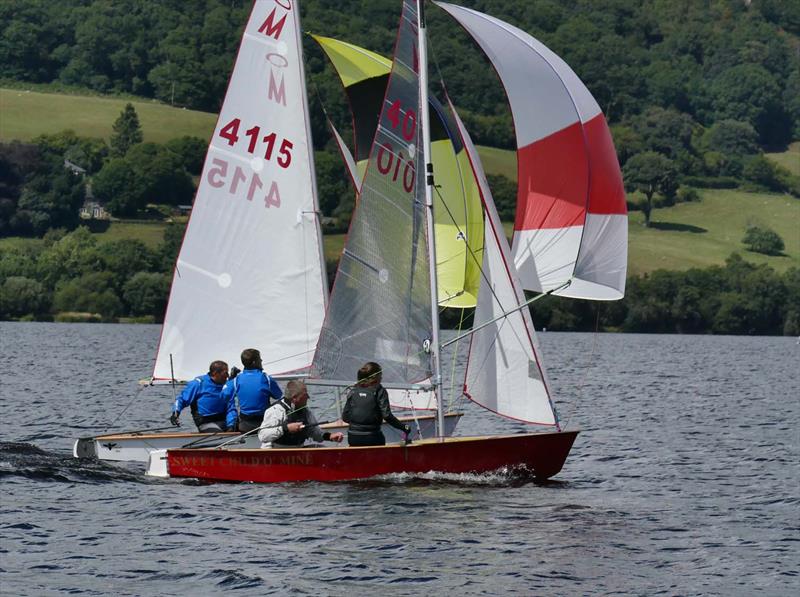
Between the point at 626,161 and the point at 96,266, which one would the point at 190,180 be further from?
the point at 626,161

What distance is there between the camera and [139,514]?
2108 centimetres

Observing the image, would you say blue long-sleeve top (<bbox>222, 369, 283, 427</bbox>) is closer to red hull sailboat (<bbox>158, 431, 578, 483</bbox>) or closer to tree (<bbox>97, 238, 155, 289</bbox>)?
red hull sailboat (<bbox>158, 431, 578, 483</bbox>)

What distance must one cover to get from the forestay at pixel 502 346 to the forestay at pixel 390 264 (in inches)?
37.5

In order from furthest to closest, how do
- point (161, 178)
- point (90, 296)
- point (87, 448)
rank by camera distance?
point (161, 178) → point (90, 296) → point (87, 448)

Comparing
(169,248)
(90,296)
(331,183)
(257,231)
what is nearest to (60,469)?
(257,231)

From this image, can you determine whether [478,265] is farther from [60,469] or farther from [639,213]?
[639,213]

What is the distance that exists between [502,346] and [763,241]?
142 m

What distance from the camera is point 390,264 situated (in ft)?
76.0

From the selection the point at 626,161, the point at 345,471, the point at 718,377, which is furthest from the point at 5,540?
the point at 626,161

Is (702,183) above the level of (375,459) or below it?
above

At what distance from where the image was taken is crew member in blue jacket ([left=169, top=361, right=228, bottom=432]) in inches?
949

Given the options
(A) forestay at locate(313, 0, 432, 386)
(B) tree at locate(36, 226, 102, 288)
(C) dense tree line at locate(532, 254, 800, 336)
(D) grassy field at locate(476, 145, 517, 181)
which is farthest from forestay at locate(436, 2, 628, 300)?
(D) grassy field at locate(476, 145, 517, 181)

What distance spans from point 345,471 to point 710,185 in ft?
594

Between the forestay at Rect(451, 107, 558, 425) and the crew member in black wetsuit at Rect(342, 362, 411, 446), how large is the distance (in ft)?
5.31
